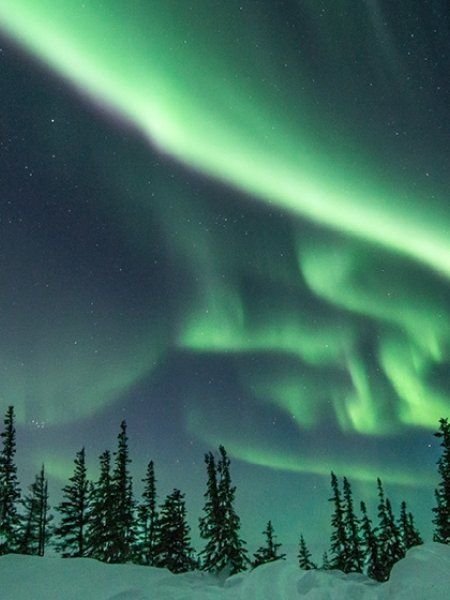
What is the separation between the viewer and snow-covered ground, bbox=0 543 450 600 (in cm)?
1049

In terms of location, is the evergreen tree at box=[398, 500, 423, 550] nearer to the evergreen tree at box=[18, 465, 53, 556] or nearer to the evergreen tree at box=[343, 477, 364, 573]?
the evergreen tree at box=[343, 477, 364, 573]

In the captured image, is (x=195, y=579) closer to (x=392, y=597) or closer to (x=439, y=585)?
(x=392, y=597)

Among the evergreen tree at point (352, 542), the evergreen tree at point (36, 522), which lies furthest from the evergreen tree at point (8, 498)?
the evergreen tree at point (352, 542)

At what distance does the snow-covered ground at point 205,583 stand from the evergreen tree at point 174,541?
2663 centimetres

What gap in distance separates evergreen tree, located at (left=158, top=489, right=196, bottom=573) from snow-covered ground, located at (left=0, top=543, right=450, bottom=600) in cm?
2663

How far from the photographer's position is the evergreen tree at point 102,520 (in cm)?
3628

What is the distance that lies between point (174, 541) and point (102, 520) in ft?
17.3

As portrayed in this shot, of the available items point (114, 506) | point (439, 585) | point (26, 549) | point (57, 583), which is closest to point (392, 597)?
point (439, 585)

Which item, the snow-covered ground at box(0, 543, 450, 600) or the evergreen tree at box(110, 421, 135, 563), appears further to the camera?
the evergreen tree at box(110, 421, 135, 563)

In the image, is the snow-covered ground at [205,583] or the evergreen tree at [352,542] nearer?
the snow-covered ground at [205,583]

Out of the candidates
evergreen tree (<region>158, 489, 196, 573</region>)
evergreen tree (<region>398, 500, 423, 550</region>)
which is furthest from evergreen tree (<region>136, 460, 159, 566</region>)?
evergreen tree (<region>398, 500, 423, 550</region>)

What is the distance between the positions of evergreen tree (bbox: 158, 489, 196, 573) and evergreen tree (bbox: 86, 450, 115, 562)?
3677 mm

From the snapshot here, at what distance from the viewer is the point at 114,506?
1521 inches

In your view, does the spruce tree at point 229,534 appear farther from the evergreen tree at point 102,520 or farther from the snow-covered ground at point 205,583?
the snow-covered ground at point 205,583
